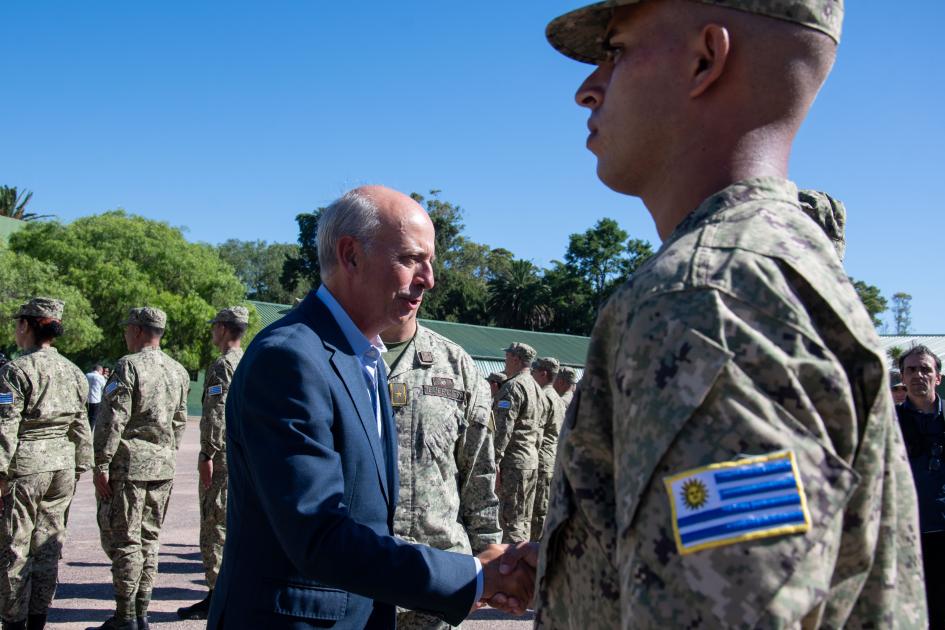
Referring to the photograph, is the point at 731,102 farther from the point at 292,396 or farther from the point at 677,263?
the point at 292,396

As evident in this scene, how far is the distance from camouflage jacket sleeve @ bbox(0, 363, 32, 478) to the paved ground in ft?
5.02

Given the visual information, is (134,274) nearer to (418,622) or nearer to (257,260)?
(418,622)

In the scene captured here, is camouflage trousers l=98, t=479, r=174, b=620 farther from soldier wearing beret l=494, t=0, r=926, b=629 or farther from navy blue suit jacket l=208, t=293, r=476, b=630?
soldier wearing beret l=494, t=0, r=926, b=629

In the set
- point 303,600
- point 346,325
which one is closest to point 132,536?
point 346,325

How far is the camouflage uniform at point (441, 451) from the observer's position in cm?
359

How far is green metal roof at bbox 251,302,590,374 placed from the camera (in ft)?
119

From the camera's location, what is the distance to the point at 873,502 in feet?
3.84

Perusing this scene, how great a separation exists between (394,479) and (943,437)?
457 cm

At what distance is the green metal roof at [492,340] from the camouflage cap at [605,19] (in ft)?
109

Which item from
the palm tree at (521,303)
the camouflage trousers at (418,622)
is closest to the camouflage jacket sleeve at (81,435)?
the camouflage trousers at (418,622)

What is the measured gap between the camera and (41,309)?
663 cm

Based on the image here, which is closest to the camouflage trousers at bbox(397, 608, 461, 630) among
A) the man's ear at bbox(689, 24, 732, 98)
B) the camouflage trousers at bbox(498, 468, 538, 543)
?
the man's ear at bbox(689, 24, 732, 98)

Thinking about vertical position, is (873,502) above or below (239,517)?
above

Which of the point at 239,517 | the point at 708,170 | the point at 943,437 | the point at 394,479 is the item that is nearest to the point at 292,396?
the point at 239,517
